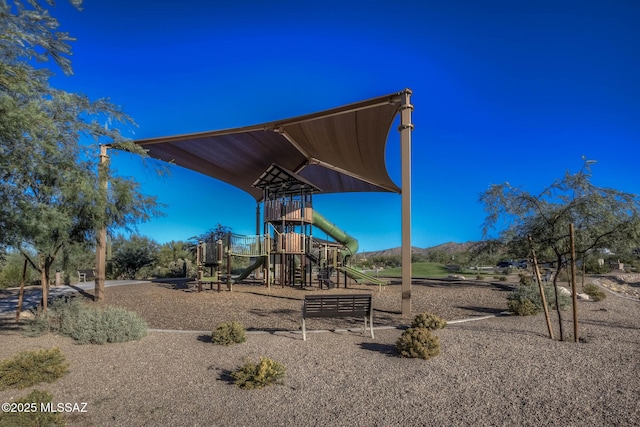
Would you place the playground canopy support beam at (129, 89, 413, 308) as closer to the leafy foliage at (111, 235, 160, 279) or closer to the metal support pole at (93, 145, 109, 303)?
the metal support pole at (93, 145, 109, 303)

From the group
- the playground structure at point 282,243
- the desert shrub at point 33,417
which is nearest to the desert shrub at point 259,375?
the desert shrub at point 33,417

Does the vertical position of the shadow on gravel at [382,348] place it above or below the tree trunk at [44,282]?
below

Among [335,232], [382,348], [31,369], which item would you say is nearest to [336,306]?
[382,348]

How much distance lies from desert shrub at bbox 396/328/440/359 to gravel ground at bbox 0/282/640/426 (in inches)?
7.0

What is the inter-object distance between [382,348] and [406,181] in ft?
15.9

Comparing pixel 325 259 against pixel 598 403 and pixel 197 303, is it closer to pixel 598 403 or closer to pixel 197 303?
pixel 197 303

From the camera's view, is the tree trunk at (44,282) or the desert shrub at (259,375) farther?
the tree trunk at (44,282)

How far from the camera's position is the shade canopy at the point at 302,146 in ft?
39.9

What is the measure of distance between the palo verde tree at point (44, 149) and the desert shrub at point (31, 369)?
1886mm

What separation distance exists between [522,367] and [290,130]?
38.6ft

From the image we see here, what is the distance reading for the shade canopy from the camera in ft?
→ 39.9

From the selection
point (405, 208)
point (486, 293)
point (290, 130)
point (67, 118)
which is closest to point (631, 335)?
point (405, 208)

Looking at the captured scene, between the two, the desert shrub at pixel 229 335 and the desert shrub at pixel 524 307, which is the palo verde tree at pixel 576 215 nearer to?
the desert shrub at pixel 524 307

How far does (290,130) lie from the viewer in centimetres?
1488
